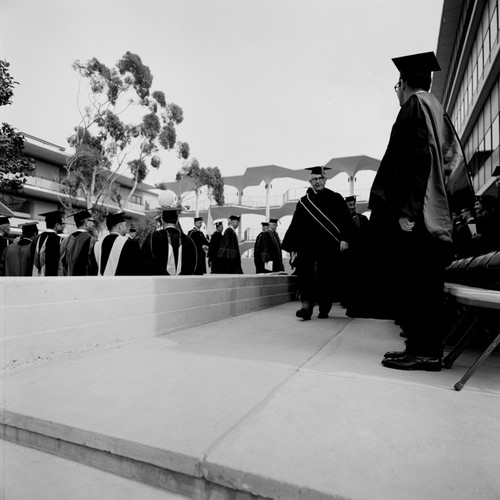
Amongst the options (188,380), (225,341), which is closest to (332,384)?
(188,380)

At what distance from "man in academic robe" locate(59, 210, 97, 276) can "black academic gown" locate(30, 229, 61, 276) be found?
173 mm

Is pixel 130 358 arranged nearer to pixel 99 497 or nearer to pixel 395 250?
pixel 99 497

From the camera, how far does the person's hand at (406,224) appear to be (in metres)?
2.37

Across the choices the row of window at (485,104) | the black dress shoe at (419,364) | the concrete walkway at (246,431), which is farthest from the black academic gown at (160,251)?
the row of window at (485,104)

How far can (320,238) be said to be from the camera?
4.89 meters

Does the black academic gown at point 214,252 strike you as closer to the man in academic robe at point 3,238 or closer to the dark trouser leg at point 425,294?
the man in academic robe at point 3,238

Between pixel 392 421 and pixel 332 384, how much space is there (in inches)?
19.2

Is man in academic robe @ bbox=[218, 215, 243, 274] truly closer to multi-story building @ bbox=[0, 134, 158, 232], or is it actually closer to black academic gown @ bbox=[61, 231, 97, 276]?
black academic gown @ bbox=[61, 231, 97, 276]

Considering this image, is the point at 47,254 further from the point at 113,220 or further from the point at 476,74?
the point at 476,74

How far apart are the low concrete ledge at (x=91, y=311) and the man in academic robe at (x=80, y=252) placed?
8.74ft

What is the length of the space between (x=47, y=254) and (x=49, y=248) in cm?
11

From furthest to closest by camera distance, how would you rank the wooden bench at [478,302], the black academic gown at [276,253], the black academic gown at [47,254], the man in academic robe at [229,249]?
the man in academic robe at [229,249]
the black academic gown at [276,253]
the black academic gown at [47,254]
the wooden bench at [478,302]

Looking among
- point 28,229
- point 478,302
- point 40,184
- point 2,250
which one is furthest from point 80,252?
point 40,184

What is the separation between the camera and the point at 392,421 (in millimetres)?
1525
